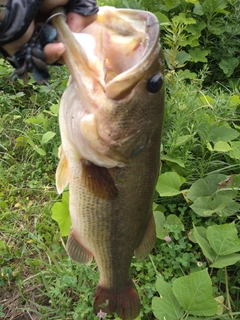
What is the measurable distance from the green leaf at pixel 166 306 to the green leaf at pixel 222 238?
38cm

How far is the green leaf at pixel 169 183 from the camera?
261 cm

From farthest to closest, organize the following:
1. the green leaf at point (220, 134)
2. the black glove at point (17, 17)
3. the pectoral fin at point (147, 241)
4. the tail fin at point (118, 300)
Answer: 1. the green leaf at point (220, 134)
2. the tail fin at point (118, 300)
3. the pectoral fin at point (147, 241)
4. the black glove at point (17, 17)

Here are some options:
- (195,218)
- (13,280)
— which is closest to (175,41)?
(195,218)

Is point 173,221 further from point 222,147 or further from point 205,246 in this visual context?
point 222,147

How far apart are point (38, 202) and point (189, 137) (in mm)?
1142

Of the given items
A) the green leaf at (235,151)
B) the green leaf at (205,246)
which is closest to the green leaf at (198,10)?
the green leaf at (235,151)

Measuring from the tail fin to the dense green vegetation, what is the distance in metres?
0.13

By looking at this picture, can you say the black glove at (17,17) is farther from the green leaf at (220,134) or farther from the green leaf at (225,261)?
the green leaf at (220,134)

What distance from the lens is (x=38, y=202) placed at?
9.87 ft

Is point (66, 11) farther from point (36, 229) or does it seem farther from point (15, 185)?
point (15, 185)

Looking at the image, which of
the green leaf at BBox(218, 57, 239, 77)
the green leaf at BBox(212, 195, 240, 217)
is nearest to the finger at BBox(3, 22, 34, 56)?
the green leaf at BBox(212, 195, 240, 217)

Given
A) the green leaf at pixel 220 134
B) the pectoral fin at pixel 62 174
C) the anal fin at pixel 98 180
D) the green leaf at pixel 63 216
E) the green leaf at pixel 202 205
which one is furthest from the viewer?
the green leaf at pixel 220 134

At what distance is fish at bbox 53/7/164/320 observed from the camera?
4.09ft

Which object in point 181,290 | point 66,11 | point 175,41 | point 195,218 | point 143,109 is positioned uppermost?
point 66,11
